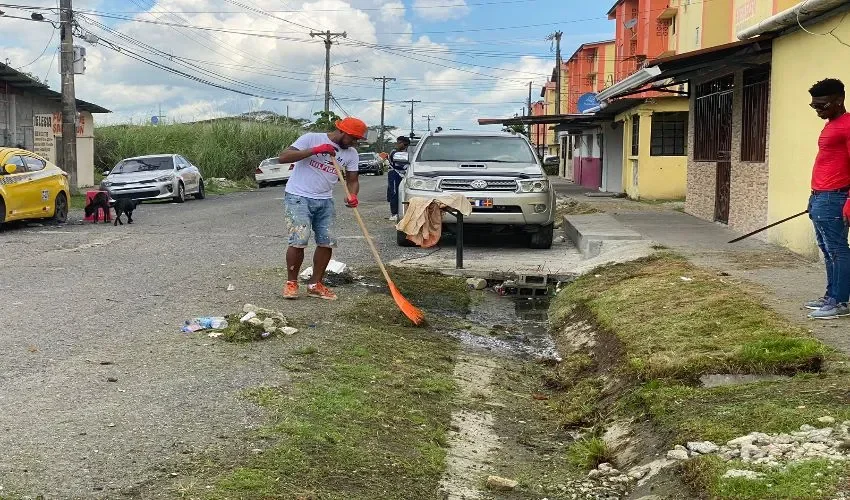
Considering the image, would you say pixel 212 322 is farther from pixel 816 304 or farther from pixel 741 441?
pixel 816 304

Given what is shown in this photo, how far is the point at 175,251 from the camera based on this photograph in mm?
12477

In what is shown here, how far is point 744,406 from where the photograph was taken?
4824mm

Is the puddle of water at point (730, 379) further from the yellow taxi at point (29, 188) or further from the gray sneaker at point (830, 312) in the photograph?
the yellow taxi at point (29, 188)

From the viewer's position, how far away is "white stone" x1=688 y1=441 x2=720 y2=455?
4320 mm

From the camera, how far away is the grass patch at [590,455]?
4.96 meters

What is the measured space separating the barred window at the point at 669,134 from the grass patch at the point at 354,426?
20092mm

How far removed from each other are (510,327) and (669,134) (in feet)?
60.7

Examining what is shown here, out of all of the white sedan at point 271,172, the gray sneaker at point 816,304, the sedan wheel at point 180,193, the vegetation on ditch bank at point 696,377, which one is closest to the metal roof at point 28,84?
the sedan wheel at point 180,193

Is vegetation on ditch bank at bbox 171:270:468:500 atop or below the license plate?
below

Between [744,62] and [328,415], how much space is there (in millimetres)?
10432

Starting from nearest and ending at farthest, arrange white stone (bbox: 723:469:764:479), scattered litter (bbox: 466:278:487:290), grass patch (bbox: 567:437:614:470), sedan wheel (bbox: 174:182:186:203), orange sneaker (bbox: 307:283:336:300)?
white stone (bbox: 723:469:764:479), grass patch (bbox: 567:437:614:470), orange sneaker (bbox: 307:283:336:300), scattered litter (bbox: 466:278:487:290), sedan wheel (bbox: 174:182:186:203)

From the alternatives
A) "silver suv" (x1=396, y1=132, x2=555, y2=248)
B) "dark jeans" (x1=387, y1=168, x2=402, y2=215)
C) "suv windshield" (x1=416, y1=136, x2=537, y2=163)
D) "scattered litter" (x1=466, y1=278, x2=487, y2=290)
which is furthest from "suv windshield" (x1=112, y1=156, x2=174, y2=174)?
"scattered litter" (x1=466, y1=278, x2=487, y2=290)

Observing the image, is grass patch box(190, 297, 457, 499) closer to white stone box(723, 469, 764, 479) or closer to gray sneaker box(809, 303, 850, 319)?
white stone box(723, 469, 764, 479)

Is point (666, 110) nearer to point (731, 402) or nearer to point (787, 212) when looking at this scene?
point (787, 212)
